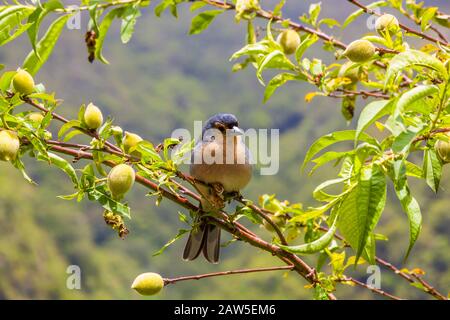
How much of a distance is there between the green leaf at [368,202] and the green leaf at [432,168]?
14.1 inches

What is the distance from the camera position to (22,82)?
8.48 ft

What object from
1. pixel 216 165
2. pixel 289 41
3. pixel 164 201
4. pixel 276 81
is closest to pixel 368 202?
pixel 276 81

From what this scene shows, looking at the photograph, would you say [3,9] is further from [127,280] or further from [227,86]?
[227,86]

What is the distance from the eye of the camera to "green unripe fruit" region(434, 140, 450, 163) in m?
2.20

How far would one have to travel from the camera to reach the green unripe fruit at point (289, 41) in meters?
3.39

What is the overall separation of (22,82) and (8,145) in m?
0.33

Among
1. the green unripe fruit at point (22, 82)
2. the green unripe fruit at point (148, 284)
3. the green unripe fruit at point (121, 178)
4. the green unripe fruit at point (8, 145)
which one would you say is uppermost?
the green unripe fruit at point (22, 82)

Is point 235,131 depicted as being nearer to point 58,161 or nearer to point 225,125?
point 225,125

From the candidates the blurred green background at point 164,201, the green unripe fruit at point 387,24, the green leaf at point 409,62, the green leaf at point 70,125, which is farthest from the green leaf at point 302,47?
the blurred green background at point 164,201

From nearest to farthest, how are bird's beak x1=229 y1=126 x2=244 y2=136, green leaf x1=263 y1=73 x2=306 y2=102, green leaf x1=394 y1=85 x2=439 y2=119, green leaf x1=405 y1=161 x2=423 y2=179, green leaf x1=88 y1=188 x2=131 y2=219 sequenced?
green leaf x1=394 y1=85 x2=439 y2=119, green leaf x1=405 y1=161 x2=423 y2=179, green leaf x1=88 y1=188 x2=131 y2=219, green leaf x1=263 y1=73 x2=306 y2=102, bird's beak x1=229 y1=126 x2=244 y2=136

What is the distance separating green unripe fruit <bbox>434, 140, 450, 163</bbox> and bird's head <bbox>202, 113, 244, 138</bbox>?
2.18 m

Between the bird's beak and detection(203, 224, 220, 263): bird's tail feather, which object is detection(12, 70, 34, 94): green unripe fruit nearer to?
the bird's beak

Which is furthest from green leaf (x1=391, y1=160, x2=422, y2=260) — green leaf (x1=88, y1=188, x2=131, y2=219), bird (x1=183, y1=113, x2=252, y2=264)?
bird (x1=183, y1=113, x2=252, y2=264)

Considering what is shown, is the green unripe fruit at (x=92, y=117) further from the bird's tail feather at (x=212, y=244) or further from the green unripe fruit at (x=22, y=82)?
the bird's tail feather at (x=212, y=244)
